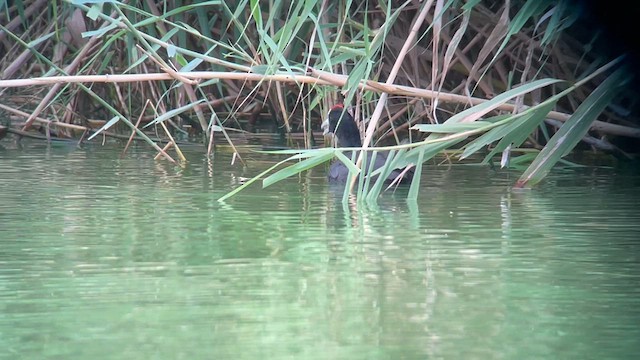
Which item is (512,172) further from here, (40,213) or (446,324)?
(446,324)

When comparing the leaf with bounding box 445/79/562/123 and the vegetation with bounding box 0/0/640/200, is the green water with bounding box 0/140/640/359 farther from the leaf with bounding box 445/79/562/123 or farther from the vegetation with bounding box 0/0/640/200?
the leaf with bounding box 445/79/562/123

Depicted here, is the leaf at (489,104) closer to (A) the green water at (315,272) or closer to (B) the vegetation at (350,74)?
(B) the vegetation at (350,74)

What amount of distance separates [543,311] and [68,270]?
3.97 feet

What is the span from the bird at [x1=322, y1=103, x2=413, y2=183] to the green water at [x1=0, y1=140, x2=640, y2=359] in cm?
27

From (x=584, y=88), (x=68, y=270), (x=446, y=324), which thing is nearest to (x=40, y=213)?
(x=68, y=270)

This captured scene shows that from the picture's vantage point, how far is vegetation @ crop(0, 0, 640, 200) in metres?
4.39

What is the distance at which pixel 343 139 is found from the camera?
6711mm

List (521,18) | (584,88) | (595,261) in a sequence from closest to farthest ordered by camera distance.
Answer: (595,261)
(521,18)
(584,88)

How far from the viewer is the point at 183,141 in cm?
737

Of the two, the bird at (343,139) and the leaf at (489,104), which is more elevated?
the leaf at (489,104)

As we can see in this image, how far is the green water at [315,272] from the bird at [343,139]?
27 cm

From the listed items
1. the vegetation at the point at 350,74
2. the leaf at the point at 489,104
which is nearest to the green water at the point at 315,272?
the vegetation at the point at 350,74

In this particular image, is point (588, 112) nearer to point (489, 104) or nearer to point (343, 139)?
point (489, 104)

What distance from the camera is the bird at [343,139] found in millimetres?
5512
